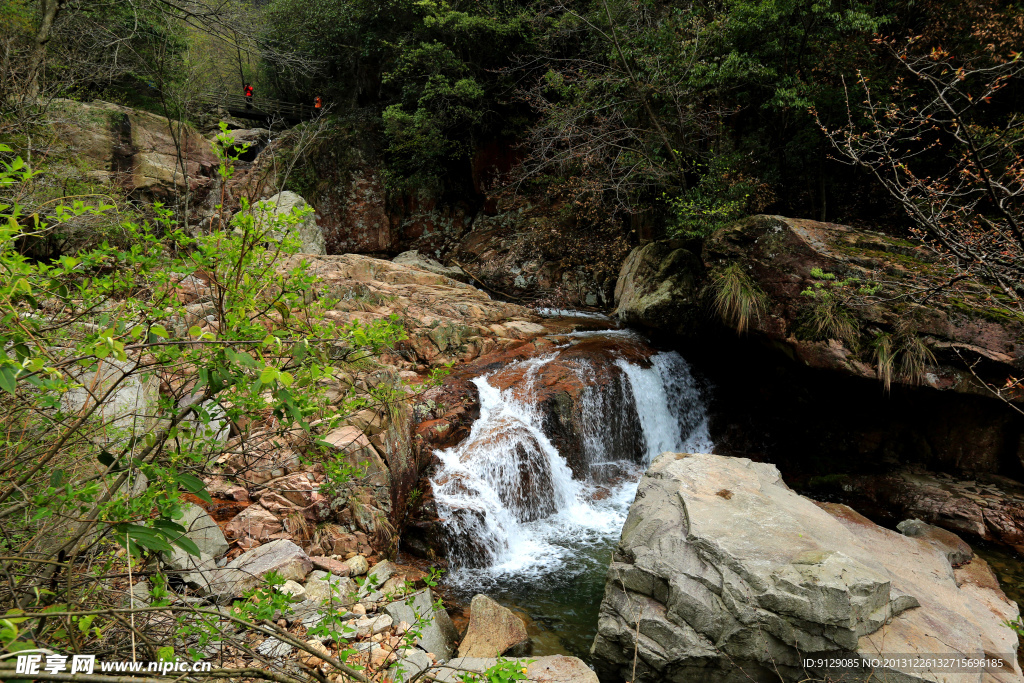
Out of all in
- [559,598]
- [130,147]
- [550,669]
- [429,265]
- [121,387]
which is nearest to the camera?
[121,387]

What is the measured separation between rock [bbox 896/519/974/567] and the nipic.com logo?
603 cm

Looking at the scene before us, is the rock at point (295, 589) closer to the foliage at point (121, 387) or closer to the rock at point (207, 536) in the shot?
the rock at point (207, 536)

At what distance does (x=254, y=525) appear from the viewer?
370 cm

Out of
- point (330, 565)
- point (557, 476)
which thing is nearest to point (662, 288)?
point (557, 476)

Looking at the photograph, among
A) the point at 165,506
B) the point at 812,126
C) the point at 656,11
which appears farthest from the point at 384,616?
the point at 656,11

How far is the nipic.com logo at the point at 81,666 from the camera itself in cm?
106

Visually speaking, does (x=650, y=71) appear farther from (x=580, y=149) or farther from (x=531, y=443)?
(x=531, y=443)

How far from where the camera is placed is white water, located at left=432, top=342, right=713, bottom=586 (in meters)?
4.95

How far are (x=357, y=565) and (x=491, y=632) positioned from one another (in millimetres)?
1185

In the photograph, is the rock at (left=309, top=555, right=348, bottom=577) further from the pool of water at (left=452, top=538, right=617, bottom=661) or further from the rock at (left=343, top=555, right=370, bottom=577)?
the pool of water at (left=452, top=538, right=617, bottom=661)

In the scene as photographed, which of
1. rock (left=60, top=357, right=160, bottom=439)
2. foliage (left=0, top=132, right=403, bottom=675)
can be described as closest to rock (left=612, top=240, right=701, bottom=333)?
foliage (left=0, top=132, right=403, bottom=675)

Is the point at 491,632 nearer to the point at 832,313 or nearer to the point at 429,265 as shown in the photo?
the point at 832,313

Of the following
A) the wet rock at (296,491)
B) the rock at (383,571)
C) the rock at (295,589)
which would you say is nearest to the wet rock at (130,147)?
the wet rock at (296,491)

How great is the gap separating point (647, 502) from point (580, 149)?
712 cm
